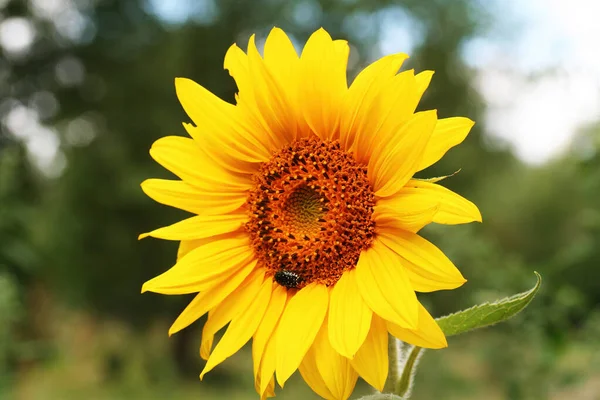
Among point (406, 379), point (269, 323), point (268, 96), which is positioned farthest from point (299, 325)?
point (268, 96)

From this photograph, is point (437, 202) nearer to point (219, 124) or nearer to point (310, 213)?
point (310, 213)

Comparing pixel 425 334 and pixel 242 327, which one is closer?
pixel 425 334

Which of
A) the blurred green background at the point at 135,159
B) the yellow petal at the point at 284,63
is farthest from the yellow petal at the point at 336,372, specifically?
the blurred green background at the point at 135,159

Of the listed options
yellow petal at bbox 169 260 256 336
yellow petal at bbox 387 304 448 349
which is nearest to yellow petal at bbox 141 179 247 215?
yellow petal at bbox 169 260 256 336

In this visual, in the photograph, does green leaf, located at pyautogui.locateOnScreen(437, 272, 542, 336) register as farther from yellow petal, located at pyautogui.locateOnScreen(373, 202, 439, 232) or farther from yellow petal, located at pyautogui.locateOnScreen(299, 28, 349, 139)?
yellow petal, located at pyautogui.locateOnScreen(299, 28, 349, 139)

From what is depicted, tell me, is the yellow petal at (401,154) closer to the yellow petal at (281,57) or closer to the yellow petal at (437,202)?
the yellow petal at (437,202)

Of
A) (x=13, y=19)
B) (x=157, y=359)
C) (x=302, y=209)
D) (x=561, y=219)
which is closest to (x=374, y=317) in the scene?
(x=302, y=209)
